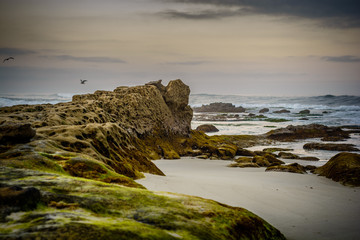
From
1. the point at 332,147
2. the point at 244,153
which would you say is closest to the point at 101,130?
the point at 244,153

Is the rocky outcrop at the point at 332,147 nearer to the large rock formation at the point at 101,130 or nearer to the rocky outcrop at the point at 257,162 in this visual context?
the rocky outcrop at the point at 257,162

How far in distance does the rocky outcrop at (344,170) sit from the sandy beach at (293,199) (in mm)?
338

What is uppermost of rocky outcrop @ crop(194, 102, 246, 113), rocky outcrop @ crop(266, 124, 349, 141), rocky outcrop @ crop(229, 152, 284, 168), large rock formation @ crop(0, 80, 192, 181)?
rocky outcrop @ crop(194, 102, 246, 113)

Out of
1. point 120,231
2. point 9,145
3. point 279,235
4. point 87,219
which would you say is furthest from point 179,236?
point 9,145

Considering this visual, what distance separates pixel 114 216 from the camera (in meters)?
3.12

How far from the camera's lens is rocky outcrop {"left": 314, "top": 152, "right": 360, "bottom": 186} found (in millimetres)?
8805

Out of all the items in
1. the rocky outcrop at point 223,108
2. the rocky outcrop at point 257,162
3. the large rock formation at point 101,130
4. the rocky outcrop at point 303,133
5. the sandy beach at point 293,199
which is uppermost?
the rocky outcrop at point 223,108

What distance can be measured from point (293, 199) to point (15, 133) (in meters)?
6.02

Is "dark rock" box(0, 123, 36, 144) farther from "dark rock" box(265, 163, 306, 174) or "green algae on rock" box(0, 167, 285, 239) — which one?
"dark rock" box(265, 163, 306, 174)

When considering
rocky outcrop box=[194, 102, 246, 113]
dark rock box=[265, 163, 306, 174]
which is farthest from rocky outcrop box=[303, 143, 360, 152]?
rocky outcrop box=[194, 102, 246, 113]

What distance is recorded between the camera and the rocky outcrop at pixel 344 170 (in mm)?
8805

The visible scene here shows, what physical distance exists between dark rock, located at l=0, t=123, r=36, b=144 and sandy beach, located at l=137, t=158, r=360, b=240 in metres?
2.81

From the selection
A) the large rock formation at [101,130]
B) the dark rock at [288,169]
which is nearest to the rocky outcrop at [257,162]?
the dark rock at [288,169]

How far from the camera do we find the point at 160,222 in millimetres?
3143
